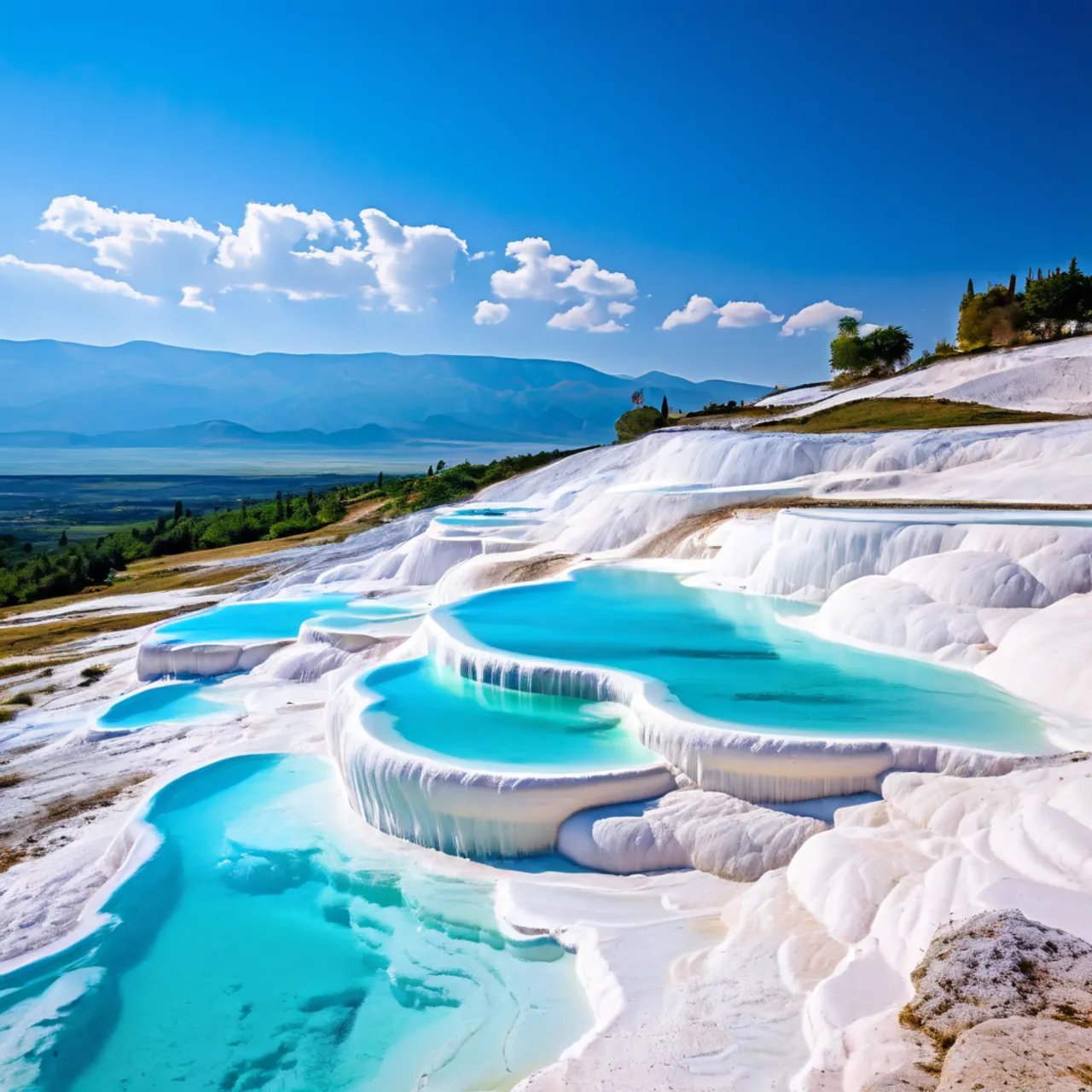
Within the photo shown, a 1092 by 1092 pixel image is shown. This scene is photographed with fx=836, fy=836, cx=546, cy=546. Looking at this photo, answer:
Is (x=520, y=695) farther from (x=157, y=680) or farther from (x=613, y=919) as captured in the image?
(x=157, y=680)

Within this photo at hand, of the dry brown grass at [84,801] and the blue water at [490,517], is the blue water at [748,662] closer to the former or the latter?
the dry brown grass at [84,801]

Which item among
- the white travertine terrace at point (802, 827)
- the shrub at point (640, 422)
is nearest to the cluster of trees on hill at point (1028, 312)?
the shrub at point (640, 422)

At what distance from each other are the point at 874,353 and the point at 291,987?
43.8 metres

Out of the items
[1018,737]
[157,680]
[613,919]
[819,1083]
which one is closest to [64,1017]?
[613,919]

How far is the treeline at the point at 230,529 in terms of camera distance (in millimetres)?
34938

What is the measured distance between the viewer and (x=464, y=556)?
1980 cm

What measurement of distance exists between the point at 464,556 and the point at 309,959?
1453cm

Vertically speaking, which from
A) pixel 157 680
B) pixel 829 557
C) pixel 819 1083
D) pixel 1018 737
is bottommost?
pixel 157 680

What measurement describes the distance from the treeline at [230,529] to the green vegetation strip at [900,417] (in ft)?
34.7

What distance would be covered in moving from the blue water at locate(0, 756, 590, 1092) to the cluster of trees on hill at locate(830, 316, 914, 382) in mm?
41395

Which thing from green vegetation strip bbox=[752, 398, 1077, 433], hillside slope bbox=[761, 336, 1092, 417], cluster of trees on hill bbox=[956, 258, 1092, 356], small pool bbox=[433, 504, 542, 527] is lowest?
small pool bbox=[433, 504, 542, 527]

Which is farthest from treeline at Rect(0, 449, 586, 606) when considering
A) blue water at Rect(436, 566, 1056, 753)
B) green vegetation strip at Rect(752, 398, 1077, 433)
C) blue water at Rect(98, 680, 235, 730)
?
blue water at Rect(436, 566, 1056, 753)

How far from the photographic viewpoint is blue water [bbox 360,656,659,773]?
6898 mm

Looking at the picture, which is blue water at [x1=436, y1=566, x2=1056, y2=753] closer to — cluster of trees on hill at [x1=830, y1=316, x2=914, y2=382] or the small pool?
the small pool
